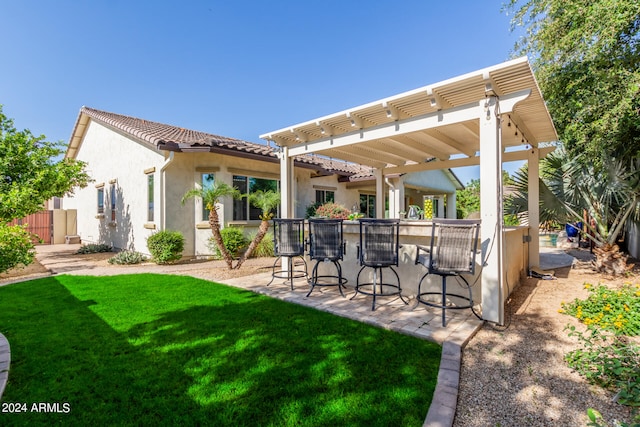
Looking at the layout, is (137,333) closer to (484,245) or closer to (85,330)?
(85,330)

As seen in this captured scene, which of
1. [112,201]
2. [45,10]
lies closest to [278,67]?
[45,10]

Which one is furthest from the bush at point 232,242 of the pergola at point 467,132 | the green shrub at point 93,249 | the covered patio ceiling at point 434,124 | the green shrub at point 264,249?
the green shrub at point 93,249

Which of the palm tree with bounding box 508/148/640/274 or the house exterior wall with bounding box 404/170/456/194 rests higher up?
the house exterior wall with bounding box 404/170/456/194

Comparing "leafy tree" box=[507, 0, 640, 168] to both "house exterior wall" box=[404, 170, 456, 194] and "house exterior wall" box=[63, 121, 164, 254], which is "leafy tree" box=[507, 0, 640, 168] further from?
"house exterior wall" box=[63, 121, 164, 254]

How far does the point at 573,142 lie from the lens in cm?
750

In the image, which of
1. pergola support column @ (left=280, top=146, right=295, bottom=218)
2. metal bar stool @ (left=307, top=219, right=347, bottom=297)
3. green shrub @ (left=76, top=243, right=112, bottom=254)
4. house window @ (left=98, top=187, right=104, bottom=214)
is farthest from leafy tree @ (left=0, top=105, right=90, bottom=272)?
metal bar stool @ (left=307, top=219, right=347, bottom=297)

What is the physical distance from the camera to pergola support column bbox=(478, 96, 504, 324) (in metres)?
4.16

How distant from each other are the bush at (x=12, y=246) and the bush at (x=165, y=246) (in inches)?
114

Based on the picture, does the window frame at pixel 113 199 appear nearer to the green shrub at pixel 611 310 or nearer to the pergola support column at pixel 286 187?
the pergola support column at pixel 286 187

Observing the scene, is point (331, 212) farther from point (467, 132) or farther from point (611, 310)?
point (611, 310)

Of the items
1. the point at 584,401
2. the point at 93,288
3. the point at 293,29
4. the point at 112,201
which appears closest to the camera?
the point at 584,401

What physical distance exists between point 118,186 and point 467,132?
45.4 feet

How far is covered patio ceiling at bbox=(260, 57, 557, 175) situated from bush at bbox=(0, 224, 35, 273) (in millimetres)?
6920

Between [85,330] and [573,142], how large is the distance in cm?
1077
